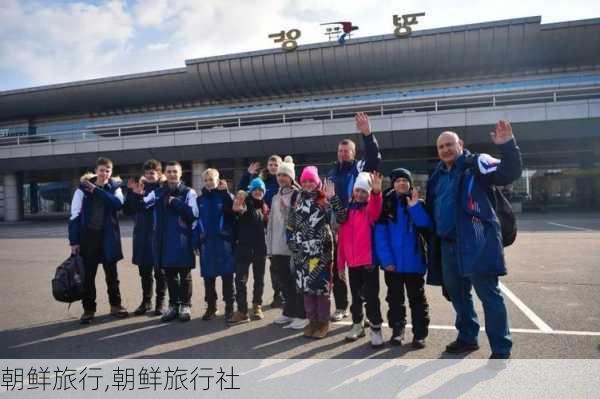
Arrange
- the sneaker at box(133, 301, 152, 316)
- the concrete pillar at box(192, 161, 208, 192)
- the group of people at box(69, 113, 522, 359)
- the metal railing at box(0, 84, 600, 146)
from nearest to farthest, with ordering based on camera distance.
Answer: the group of people at box(69, 113, 522, 359) < the sneaker at box(133, 301, 152, 316) < the metal railing at box(0, 84, 600, 146) < the concrete pillar at box(192, 161, 208, 192)

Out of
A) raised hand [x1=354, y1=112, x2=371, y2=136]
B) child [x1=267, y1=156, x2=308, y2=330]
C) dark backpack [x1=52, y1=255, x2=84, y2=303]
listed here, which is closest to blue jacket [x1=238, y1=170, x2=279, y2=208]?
child [x1=267, y1=156, x2=308, y2=330]

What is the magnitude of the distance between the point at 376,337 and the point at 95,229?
3.77 meters

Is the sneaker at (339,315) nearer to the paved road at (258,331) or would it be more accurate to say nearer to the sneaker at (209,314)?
the paved road at (258,331)

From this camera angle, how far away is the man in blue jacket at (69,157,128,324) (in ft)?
16.2

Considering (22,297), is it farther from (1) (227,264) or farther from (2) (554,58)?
(2) (554,58)

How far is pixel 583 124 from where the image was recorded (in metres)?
17.5

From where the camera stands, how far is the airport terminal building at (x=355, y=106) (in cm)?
1866

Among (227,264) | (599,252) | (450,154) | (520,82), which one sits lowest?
(599,252)

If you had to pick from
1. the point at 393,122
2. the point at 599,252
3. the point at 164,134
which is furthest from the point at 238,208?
the point at 164,134

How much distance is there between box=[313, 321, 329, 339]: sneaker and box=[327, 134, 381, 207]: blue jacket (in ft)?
4.43

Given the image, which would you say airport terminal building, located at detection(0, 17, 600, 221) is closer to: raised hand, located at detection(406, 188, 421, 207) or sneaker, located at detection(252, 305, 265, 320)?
sneaker, located at detection(252, 305, 265, 320)

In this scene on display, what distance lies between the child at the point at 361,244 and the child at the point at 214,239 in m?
1.46

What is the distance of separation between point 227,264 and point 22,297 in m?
3.87

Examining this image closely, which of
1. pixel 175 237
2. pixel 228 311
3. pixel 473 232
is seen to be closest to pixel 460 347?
pixel 473 232
